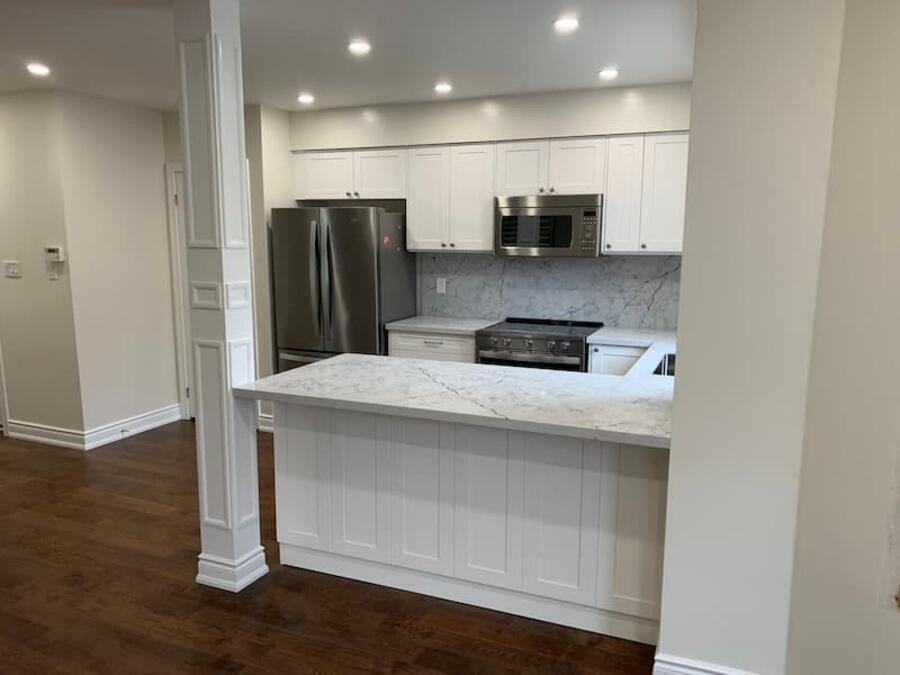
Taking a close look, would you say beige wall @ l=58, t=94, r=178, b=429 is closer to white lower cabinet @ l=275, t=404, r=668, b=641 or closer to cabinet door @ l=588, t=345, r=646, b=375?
white lower cabinet @ l=275, t=404, r=668, b=641

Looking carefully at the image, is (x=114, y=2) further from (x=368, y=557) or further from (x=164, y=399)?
(x=164, y=399)

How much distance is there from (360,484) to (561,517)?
880 millimetres

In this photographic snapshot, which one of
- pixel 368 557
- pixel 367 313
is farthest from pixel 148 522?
pixel 367 313

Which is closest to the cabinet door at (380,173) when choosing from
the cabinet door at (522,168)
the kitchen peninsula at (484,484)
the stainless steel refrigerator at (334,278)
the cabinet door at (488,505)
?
the stainless steel refrigerator at (334,278)

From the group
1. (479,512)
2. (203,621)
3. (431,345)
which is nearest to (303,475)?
(203,621)

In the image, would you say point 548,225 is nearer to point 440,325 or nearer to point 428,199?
point 428,199

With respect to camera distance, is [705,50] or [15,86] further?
[15,86]

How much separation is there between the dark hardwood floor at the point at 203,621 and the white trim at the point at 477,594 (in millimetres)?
35

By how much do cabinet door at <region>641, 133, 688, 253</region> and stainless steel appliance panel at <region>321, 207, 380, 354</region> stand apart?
180cm

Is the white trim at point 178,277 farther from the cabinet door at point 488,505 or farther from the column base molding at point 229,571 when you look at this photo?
the cabinet door at point 488,505

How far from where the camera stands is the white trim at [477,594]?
2500 mm

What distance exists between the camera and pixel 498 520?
2.63m

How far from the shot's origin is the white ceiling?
2715 mm

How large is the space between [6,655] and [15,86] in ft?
11.7
